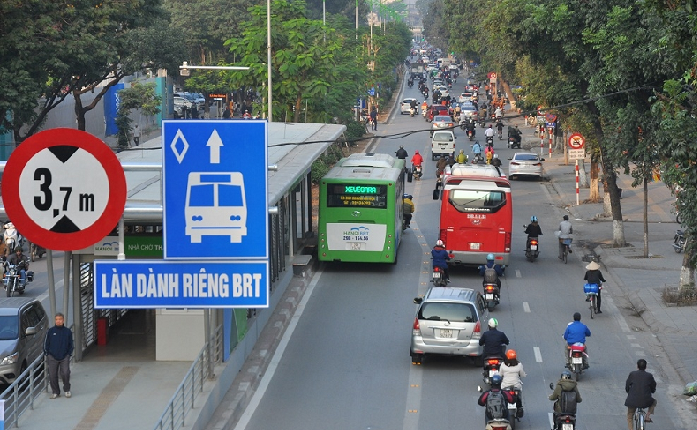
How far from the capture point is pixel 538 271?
3148 centimetres

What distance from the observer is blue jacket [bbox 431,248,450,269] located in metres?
28.0

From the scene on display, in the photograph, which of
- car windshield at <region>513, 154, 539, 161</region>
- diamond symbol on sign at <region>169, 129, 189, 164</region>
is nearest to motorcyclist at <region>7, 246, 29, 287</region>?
diamond symbol on sign at <region>169, 129, 189, 164</region>

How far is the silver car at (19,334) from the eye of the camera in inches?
741

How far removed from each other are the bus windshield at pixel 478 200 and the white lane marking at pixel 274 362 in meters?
4.24

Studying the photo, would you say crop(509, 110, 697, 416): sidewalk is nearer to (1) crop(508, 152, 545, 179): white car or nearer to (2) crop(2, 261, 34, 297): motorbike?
(1) crop(508, 152, 545, 179): white car

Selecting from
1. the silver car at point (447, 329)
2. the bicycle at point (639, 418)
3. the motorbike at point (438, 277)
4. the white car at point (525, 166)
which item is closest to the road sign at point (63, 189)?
the silver car at point (447, 329)

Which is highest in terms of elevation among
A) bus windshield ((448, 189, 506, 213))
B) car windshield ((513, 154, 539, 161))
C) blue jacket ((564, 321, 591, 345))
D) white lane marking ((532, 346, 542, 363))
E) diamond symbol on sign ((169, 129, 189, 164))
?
diamond symbol on sign ((169, 129, 189, 164))

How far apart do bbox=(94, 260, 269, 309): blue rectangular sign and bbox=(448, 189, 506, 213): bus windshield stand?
593 inches

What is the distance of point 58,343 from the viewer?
17.0 metres

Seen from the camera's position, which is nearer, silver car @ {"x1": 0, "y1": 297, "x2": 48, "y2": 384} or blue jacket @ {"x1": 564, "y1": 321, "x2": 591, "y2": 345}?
silver car @ {"x1": 0, "y1": 297, "x2": 48, "y2": 384}

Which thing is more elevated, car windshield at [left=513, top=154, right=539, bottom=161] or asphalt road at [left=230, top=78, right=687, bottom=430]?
car windshield at [left=513, top=154, right=539, bottom=161]

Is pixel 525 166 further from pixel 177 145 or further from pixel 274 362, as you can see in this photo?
pixel 177 145

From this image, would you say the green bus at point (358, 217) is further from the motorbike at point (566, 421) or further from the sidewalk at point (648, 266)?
the motorbike at point (566, 421)

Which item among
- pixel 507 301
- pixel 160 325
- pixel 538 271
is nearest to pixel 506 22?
pixel 538 271
